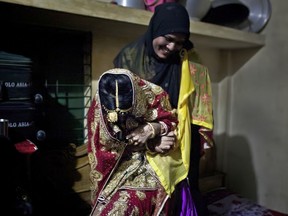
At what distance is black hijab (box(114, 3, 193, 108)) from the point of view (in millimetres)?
916

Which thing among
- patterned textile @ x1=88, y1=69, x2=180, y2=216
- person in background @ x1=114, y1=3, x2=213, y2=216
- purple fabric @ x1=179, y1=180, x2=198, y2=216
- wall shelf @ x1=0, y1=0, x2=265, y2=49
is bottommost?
purple fabric @ x1=179, y1=180, x2=198, y2=216

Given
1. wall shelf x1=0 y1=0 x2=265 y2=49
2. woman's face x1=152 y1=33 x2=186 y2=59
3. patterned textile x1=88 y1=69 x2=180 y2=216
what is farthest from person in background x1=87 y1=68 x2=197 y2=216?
wall shelf x1=0 y1=0 x2=265 y2=49

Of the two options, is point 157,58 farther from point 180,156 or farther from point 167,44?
point 180,156

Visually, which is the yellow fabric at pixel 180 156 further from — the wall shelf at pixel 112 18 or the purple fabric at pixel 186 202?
the wall shelf at pixel 112 18

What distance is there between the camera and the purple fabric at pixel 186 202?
3.37ft

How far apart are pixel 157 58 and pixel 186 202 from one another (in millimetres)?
525

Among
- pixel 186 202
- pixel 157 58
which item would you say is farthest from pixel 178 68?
pixel 186 202

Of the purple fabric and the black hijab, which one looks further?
the purple fabric

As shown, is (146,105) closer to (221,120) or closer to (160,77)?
(160,77)

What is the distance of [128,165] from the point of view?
3.06ft

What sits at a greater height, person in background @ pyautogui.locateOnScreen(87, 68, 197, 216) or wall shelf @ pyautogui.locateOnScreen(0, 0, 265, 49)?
wall shelf @ pyautogui.locateOnScreen(0, 0, 265, 49)

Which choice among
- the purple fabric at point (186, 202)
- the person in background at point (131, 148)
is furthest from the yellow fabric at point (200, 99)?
the purple fabric at point (186, 202)

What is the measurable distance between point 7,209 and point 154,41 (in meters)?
0.66

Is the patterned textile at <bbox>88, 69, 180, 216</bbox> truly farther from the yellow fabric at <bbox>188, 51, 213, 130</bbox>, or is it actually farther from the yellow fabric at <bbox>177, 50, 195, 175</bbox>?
the yellow fabric at <bbox>188, 51, 213, 130</bbox>
